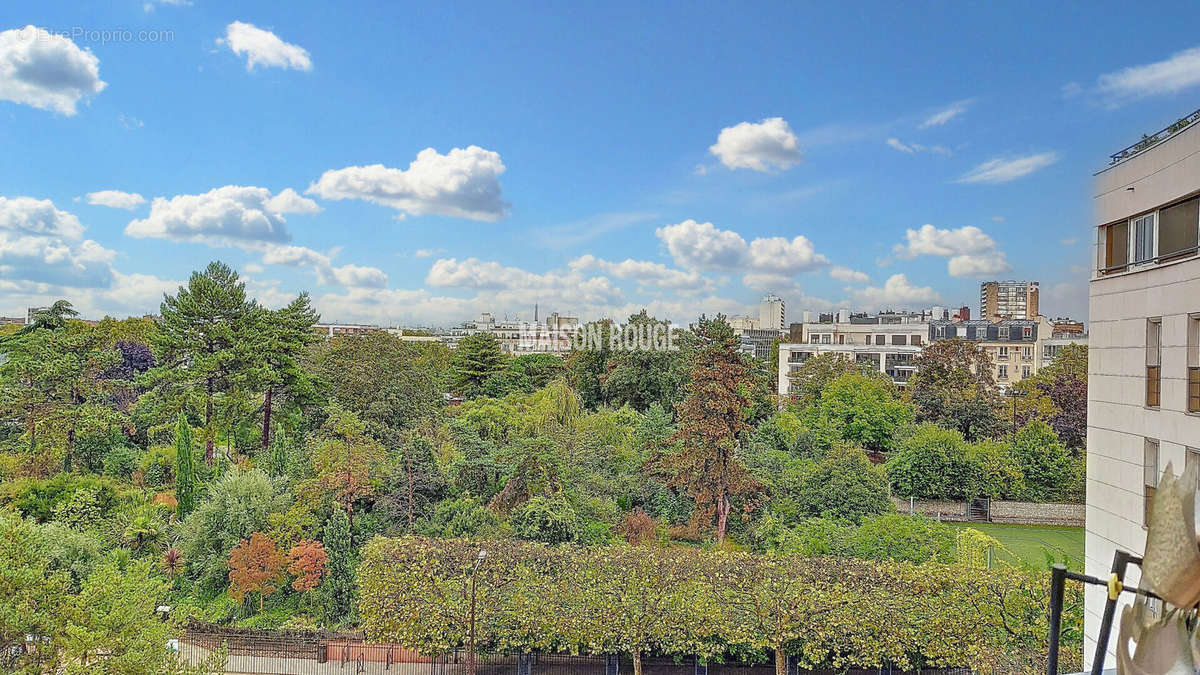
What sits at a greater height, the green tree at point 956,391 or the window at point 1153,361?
the window at point 1153,361

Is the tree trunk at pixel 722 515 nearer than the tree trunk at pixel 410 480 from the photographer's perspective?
No

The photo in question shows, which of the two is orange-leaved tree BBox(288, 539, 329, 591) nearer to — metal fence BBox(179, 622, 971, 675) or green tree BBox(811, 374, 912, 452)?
metal fence BBox(179, 622, 971, 675)

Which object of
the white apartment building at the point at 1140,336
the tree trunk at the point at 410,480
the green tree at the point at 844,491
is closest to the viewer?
the white apartment building at the point at 1140,336

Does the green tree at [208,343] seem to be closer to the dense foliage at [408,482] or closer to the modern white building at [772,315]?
the dense foliage at [408,482]

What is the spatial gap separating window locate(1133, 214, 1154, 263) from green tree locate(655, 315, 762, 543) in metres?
11.2

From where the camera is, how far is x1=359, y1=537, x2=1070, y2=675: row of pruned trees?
11.9 m

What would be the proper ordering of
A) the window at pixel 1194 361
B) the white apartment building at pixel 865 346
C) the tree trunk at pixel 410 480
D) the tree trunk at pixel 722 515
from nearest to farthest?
the window at pixel 1194 361 → the tree trunk at pixel 410 480 → the tree trunk at pixel 722 515 → the white apartment building at pixel 865 346

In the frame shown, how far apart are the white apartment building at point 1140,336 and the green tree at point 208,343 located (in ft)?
73.7

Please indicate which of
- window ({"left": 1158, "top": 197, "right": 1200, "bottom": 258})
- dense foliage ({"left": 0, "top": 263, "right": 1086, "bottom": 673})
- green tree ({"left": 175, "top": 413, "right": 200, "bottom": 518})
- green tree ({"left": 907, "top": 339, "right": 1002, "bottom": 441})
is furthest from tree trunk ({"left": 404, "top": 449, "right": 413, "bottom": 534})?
green tree ({"left": 907, "top": 339, "right": 1002, "bottom": 441})

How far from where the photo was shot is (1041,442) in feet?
80.7

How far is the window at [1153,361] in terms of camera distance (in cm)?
765

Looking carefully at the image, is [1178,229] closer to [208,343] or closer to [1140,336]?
[1140,336]

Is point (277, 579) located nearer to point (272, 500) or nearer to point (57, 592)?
point (272, 500)

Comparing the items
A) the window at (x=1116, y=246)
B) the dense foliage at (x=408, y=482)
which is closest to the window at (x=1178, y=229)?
the window at (x=1116, y=246)
